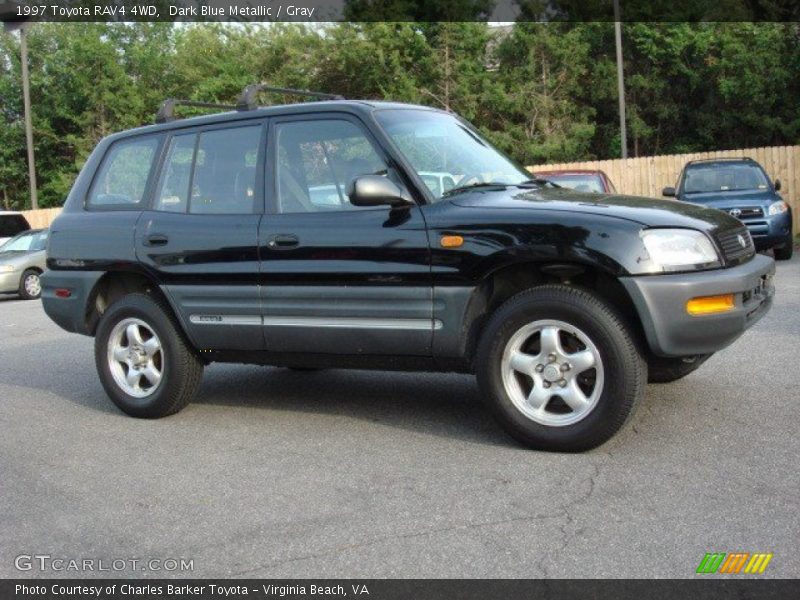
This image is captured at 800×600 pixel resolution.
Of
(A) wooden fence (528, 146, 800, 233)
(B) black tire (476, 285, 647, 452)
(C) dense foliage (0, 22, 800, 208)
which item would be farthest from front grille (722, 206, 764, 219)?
(C) dense foliage (0, 22, 800, 208)

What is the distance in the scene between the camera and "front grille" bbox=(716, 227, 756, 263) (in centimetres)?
474

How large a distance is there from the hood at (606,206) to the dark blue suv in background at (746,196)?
9579 mm

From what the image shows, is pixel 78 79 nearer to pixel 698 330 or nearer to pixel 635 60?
pixel 635 60

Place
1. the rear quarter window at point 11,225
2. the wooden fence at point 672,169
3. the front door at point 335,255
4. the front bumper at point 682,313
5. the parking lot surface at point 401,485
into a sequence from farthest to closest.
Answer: the rear quarter window at point 11,225 < the wooden fence at point 672,169 < the front door at point 335,255 < the front bumper at point 682,313 < the parking lot surface at point 401,485

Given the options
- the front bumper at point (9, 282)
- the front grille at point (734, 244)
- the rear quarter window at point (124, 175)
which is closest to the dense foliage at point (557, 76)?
the front bumper at point (9, 282)

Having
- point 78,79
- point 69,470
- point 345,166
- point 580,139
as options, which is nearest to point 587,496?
point 345,166

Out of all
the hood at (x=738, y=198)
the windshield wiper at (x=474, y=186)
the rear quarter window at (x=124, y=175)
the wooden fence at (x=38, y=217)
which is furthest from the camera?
the wooden fence at (x=38, y=217)

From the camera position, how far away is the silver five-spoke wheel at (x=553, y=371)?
184 inches

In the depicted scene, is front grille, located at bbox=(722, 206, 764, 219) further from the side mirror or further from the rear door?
the side mirror

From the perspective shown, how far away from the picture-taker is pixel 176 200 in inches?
238

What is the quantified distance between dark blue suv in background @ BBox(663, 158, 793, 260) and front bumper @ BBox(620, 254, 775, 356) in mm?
10101

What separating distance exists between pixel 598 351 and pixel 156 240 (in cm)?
290
